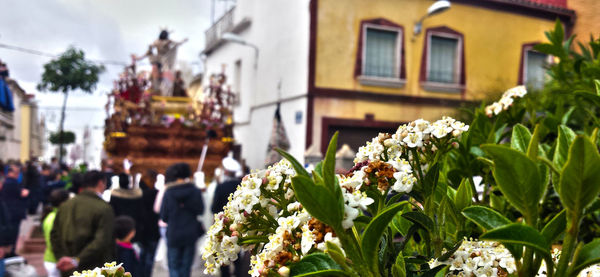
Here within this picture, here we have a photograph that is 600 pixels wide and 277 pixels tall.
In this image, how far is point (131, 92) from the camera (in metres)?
9.67

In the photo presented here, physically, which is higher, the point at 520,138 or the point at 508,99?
the point at 508,99

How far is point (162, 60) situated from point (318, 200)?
11253 millimetres

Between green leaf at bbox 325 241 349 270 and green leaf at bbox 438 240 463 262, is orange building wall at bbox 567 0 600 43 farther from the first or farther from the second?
green leaf at bbox 325 241 349 270

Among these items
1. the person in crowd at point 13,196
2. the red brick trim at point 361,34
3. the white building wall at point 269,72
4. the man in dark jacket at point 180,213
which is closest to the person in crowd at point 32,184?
the person in crowd at point 13,196

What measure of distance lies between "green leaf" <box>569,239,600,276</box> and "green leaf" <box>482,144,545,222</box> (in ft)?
0.31

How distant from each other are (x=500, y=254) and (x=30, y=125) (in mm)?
42519

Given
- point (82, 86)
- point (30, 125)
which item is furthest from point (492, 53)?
point (30, 125)

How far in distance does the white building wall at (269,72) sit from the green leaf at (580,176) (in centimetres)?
813

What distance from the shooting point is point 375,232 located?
25.3 inches

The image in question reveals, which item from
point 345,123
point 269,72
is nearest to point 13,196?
point 269,72

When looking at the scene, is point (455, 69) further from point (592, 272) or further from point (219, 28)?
point (592, 272)

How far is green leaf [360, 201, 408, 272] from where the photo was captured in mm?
626

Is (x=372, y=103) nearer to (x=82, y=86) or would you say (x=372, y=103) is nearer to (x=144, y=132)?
(x=144, y=132)

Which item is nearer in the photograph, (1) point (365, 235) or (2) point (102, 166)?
(1) point (365, 235)
